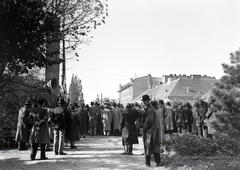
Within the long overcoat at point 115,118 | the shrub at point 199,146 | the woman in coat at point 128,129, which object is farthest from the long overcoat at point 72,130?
the long overcoat at point 115,118

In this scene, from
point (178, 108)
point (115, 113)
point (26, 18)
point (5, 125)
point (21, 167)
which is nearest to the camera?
point (21, 167)

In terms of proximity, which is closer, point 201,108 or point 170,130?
point 201,108

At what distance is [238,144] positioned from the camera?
10.0 metres

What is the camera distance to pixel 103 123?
66.4ft

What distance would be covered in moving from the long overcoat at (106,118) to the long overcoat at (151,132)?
11676mm

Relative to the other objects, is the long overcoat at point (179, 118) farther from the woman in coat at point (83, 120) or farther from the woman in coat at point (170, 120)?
the woman in coat at point (83, 120)

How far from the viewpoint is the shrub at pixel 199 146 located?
30.7ft

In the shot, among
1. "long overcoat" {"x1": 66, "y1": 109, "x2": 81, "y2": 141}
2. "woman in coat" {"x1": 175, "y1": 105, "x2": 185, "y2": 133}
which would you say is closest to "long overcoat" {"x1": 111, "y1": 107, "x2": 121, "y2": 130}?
"woman in coat" {"x1": 175, "y1": 105, "x2": 185, "y2": 133}

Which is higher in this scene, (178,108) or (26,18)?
(26,18)

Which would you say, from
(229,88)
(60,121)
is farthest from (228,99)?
(60,121)

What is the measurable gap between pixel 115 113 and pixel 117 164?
11.7 meters

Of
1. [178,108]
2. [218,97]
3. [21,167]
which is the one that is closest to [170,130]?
[178,108]

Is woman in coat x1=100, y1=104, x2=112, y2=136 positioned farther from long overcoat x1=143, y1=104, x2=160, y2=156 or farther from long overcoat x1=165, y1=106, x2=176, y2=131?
long overcoat x1=143, y1=104, x2=160, y2=156

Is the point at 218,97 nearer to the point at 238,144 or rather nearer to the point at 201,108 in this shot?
the point at 201,108
